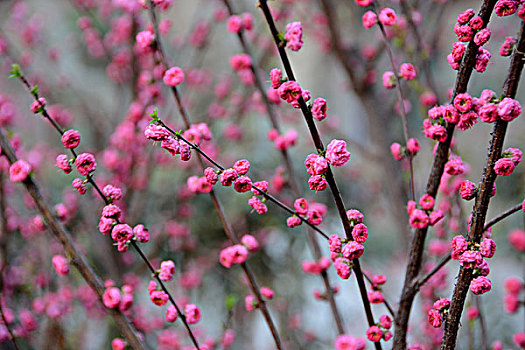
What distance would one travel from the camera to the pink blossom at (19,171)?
0.45 m

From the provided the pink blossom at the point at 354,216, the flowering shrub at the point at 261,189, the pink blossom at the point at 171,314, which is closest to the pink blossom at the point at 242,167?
the flowering shrub at the point at 261,189

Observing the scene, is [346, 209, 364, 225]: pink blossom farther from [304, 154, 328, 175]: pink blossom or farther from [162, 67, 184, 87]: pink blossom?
[162, 67, 184, 87]: pink blossom

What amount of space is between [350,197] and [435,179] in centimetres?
131

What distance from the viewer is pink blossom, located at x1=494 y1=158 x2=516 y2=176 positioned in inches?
15.0

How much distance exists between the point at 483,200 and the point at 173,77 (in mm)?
390

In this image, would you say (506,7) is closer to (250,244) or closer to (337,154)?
(337,154)

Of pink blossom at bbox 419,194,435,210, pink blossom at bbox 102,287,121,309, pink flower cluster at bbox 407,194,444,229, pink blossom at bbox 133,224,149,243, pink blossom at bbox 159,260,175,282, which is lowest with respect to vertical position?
pink blossom at bbox 102,287,121,309

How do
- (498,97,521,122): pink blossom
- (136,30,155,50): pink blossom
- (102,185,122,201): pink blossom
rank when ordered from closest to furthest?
(498,97,521,122): pink blossom, (102,185,122,201): pink blossom, (136,30,155,50): pink blossom

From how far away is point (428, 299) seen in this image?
0.82m

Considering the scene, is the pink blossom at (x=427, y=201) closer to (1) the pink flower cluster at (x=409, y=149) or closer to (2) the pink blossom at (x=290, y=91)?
(1) the pink flower cluster at (x=409, y=149)

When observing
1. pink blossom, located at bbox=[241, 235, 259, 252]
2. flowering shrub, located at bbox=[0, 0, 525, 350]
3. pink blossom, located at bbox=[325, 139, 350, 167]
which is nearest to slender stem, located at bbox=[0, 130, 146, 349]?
flowering shrub, located at bbox=[0, 0, 525, 350]

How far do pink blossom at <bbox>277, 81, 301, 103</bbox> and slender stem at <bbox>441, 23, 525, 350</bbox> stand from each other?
18cm

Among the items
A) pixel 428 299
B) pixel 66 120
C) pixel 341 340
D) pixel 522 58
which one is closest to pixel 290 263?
pixel 428 299

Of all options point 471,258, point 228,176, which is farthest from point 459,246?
point 228,176
